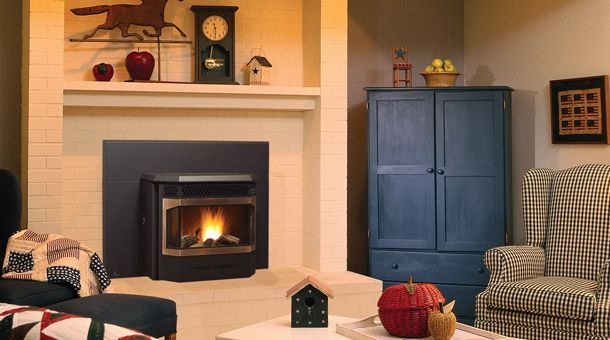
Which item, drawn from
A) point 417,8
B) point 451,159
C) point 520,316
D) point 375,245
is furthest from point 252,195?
point 417,8

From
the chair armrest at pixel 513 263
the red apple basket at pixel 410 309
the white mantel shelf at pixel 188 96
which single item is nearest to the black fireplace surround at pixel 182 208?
the white mantel shelf at pixel 188 96

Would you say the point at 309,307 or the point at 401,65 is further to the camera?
the point at 401,65

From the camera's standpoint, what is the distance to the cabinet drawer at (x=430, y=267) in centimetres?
570

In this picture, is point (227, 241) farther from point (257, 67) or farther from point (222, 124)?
point (257, 67)

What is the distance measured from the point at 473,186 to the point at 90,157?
8.42 feet

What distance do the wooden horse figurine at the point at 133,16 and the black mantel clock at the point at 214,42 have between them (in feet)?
0.70

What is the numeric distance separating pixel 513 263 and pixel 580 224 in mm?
487

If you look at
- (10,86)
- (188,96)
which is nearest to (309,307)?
(188,96)

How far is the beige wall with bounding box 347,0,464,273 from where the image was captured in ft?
20.9

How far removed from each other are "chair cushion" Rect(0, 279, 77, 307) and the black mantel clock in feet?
6.67

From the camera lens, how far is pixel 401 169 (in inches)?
229

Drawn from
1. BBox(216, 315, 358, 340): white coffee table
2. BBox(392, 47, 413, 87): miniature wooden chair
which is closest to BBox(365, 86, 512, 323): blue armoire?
BBox(392, 47, 413, 87): miniature wooden chair

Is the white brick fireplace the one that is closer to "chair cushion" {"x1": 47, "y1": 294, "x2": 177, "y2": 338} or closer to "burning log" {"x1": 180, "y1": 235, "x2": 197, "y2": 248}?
"burning log" {"x1": 180, "y1": 235, "x2": 197, "y2": 248}

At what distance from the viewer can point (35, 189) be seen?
4.87 m
